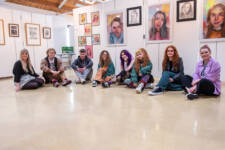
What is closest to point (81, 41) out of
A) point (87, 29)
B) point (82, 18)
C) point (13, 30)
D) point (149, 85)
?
point (87, 29)

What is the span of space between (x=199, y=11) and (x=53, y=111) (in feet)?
14.4

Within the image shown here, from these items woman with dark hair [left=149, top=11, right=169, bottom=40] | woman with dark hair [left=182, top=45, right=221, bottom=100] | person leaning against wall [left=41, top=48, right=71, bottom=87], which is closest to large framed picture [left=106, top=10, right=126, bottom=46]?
woman with dark hair [left=149, top=11, right=169, bottom=40]

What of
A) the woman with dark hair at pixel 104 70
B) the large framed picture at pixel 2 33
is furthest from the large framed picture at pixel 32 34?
the woman with dark hair at pixel 104 70

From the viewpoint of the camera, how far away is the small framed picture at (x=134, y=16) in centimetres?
550

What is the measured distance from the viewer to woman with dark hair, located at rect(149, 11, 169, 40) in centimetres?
506

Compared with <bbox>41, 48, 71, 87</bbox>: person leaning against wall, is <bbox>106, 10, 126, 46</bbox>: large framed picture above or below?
above

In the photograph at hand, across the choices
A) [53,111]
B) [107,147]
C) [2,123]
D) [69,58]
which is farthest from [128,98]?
[69,58]

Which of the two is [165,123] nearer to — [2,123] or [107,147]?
[107,147]

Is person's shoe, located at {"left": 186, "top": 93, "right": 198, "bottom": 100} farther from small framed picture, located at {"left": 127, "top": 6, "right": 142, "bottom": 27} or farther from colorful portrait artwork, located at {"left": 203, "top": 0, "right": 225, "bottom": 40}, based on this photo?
small framed picture, located at {"left": 127, "top": 6, "right": 142, "bottom": 27}

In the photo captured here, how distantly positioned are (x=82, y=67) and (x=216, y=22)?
3912mm

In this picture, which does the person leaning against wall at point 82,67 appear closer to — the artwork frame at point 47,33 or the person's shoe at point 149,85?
the person's shoe at point 149,85

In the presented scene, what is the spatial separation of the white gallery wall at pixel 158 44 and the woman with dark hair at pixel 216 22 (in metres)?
0.21

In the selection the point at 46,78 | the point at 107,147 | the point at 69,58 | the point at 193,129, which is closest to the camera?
the point at 107,147

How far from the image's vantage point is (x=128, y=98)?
3.47m
